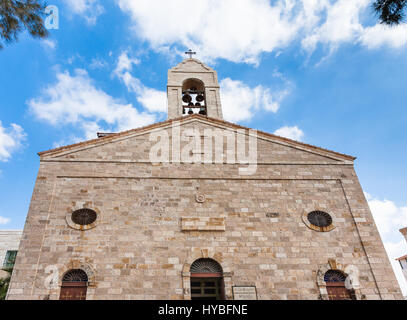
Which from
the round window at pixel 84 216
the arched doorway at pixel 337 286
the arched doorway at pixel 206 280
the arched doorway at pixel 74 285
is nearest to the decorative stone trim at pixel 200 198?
the arched doorway at pixel 206 280

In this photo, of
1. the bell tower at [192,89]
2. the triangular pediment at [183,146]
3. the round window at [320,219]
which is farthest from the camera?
the bell tower at [192,89]

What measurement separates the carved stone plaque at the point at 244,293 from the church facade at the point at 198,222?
1.2 inches

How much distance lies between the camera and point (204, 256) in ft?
30.5

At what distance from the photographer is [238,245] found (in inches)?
376

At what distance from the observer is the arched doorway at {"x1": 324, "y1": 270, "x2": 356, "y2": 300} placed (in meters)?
9.01

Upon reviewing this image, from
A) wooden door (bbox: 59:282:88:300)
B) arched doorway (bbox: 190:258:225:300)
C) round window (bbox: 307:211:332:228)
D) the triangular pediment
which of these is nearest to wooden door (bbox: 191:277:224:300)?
arched doorway (bbox: 190:258:225:300)

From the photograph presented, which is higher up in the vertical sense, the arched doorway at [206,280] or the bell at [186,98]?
the bell at [186,98]

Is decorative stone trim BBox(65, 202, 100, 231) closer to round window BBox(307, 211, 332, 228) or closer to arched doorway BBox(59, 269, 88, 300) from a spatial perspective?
arched doorway BBox(59, 269, 88, 300)

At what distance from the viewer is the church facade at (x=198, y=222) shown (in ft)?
29.1

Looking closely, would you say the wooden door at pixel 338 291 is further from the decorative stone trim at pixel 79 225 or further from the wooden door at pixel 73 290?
the decorative stone trim at pixel 79 225
